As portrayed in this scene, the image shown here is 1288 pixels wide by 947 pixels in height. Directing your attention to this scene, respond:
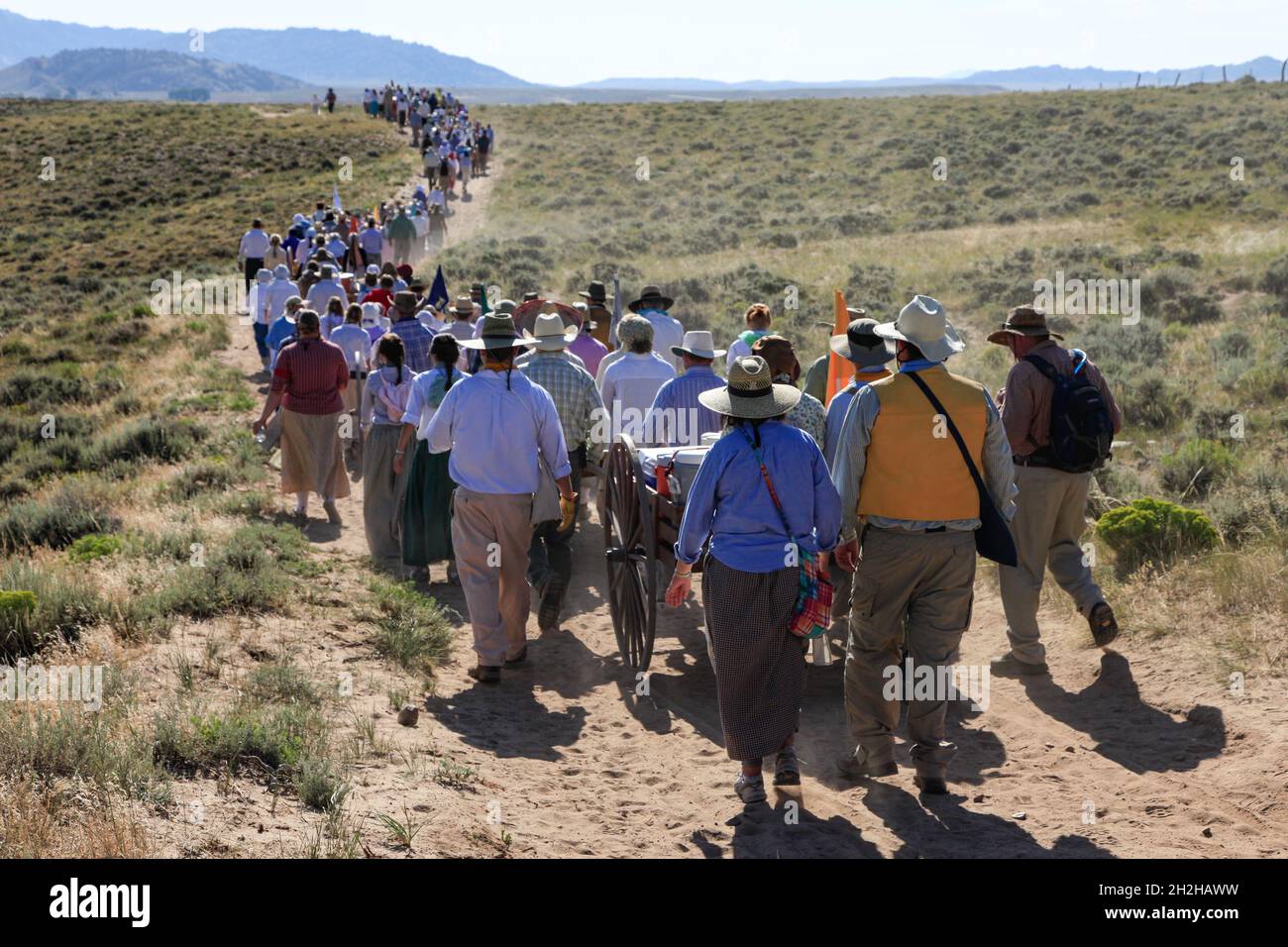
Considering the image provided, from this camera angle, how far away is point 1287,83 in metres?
59.1

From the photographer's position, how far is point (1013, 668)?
7.77m

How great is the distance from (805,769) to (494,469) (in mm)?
2548

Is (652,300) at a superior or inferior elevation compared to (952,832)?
superior

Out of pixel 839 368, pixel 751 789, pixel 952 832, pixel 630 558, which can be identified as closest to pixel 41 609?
pixel 630 558

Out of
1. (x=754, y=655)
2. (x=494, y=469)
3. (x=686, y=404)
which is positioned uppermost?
(x=686, y=404)

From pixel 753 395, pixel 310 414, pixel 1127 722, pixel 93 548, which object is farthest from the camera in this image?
pixel 310 414

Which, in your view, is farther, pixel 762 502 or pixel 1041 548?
pixel 1041 548

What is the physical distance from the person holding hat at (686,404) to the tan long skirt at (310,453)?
4.12 meters

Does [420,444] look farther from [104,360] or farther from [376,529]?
[104,360]

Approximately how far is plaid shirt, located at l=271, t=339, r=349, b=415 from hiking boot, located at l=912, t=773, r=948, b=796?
6709mm

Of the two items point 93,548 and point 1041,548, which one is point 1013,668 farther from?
point 93,548

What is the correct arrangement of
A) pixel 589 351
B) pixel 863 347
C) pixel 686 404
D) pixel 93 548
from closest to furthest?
pixel 863 347, pixel 686 404, pixel 93 548, pixel 589 351

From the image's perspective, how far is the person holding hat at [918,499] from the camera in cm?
559

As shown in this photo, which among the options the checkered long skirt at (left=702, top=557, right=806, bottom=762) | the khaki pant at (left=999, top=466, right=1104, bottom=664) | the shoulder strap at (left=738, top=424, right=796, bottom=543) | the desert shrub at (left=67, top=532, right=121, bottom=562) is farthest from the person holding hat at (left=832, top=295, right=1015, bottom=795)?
the desert shrub at (left=67, top=532, right=121, bottom=562)
